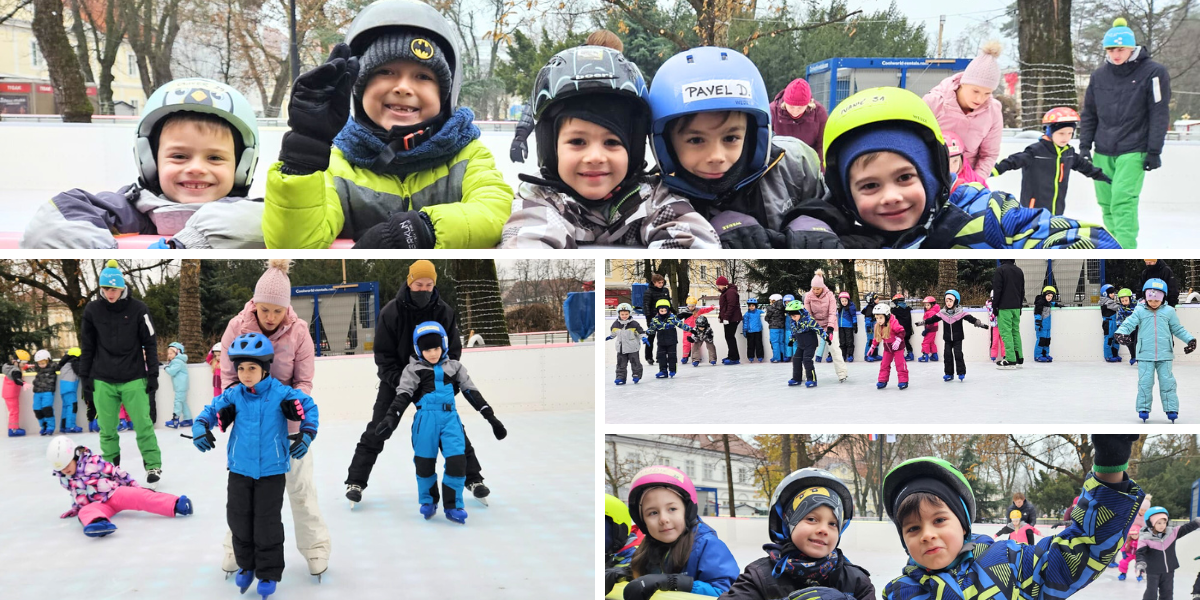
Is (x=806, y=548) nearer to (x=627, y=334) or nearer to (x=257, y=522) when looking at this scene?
(x=627, y=334)

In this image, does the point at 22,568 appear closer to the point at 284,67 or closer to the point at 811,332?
the point at 811,332

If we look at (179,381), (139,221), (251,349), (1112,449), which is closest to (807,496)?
(1112,449)

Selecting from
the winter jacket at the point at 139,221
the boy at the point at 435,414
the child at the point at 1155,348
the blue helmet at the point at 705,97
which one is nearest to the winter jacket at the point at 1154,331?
the child at the point at 1155,348

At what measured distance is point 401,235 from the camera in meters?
2.96

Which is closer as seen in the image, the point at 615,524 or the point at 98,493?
the point at 98,493

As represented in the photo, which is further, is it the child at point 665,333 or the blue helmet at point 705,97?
the blue helmet at point 705,97

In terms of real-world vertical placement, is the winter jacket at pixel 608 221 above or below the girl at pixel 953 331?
above

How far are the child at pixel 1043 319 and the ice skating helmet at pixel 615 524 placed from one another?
1364 mm

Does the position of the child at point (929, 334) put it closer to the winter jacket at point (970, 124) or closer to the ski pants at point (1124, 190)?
the winter jacket at point (970, 124)

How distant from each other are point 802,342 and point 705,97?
3.42 feet

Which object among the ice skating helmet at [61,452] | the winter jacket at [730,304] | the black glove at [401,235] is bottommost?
the ice skating helmet at [61,452]

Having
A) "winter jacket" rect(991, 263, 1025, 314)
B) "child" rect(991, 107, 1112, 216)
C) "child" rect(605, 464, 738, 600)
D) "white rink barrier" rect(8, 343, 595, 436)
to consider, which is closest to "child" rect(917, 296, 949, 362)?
"winter jacket" rect(991, 263, 1025, 314)

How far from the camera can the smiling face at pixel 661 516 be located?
309cm

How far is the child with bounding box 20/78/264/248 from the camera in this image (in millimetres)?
3047
